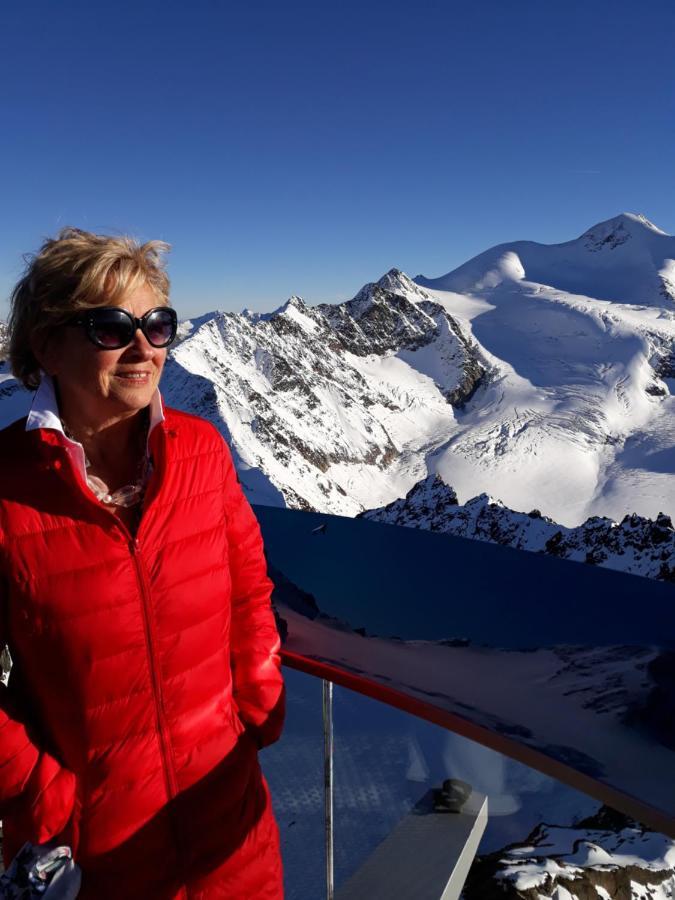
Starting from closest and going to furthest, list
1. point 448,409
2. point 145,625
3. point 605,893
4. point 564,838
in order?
point 145,625
point 605,893
point 564,838
point 448,409

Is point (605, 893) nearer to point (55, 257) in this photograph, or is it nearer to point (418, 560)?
point (418, 560)

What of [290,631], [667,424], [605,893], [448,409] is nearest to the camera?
[290,631]

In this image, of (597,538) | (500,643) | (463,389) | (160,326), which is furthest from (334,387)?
(160,326)

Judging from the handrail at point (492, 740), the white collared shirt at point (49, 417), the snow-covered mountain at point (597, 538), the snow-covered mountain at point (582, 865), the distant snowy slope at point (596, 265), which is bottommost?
the snow-covered mountain at point (597, 538)

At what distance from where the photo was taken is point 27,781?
5.16ft

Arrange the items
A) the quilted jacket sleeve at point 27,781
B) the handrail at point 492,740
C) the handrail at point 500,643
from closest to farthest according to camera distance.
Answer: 1. the quilted jacket sleeve at point 27,781
2. the handrail at point 492,740
3. the handrail at point 500,643

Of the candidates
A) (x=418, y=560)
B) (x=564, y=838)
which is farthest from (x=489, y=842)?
(x=418, y=560)

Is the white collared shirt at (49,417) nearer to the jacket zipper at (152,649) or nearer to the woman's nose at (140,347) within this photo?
the jacket zipper at (152,649)

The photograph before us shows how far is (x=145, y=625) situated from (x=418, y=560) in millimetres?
2067

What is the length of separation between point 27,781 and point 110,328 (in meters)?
1.16

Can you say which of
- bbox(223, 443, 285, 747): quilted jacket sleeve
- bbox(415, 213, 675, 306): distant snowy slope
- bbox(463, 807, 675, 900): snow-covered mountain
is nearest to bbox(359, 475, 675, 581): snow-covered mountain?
bbox(463, 807, 675, 900): snow-covered mountain

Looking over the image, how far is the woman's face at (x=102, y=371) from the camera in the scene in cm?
165

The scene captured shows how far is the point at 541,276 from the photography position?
151 m

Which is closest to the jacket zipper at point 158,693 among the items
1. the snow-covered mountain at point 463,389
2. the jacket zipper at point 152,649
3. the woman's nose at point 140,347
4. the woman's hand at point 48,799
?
the jacket zipper at point 152,649
